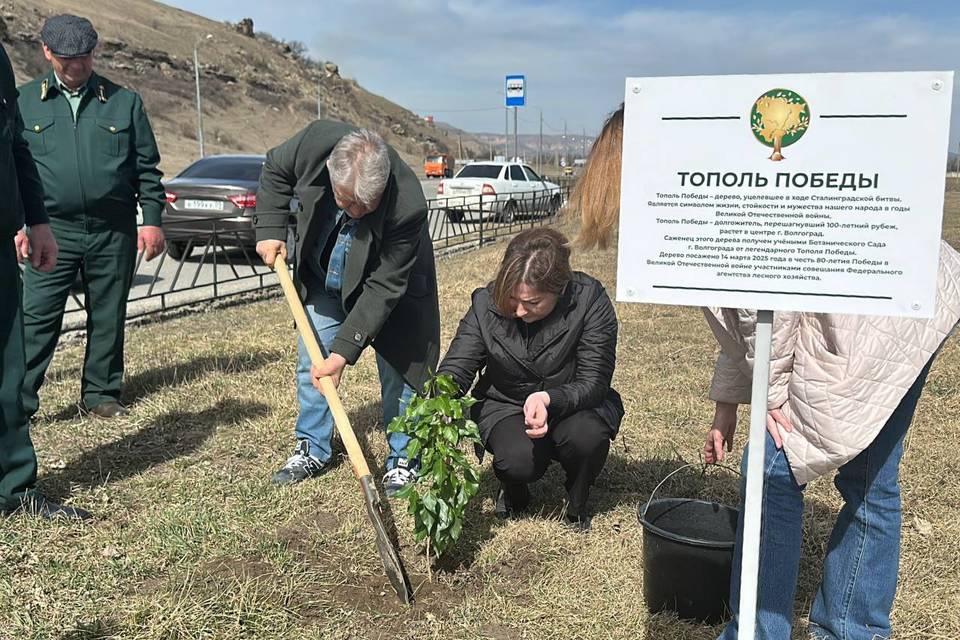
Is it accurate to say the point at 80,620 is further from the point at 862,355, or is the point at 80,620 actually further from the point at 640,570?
the point at 862,355

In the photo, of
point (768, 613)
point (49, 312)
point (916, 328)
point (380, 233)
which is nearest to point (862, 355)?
point (916, 328)

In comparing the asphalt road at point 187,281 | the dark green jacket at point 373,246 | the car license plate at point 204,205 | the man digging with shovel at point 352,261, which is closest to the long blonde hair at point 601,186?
the man digging with shovel at point 352,261

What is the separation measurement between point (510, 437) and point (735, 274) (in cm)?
168

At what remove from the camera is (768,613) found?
2270 millimetres

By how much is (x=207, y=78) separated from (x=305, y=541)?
56022mm

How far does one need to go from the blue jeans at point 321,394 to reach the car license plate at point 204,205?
21.4 ft

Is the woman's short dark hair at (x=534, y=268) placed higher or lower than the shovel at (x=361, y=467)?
higher

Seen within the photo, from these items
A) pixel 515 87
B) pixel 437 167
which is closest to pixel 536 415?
pixel 515 87

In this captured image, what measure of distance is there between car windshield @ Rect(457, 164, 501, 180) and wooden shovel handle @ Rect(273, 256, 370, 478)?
46.5ft

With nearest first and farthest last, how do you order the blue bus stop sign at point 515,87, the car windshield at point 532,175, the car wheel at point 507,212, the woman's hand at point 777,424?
the woman's hand at point 777,424, the car wheel at point 507,212, the car windshield at point 532,175, the blue bus stop sign at point 515,87

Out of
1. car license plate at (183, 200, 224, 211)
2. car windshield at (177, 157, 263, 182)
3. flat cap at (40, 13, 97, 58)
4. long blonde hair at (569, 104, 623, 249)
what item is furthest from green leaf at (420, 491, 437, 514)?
car windshield at (177, 157, 263, 182)

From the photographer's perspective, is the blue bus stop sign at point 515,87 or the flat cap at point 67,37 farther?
the blue bus stop sign at point 515,87

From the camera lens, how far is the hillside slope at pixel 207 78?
42406mm

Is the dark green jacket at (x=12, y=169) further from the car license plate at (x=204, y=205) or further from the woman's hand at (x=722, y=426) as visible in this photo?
the car license plate at (x=204, y=205)
